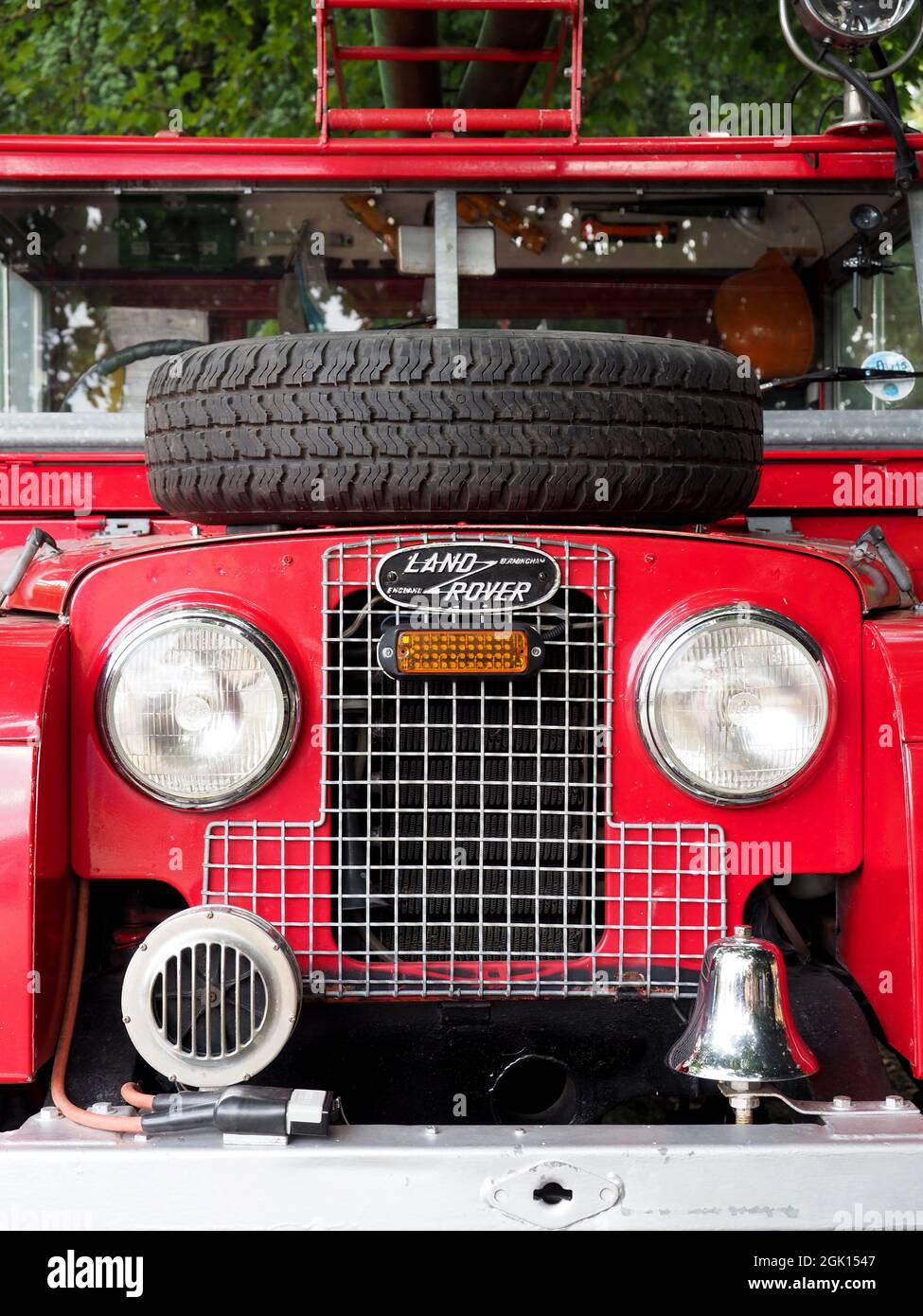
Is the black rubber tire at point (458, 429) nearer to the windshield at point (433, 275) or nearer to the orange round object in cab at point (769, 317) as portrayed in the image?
the windshield at point (433, 275)

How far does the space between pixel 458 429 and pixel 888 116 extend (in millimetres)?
1545

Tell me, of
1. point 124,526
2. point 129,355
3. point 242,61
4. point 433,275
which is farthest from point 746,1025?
point 242,61

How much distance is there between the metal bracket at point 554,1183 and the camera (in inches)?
66.5

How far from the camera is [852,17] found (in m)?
2.99

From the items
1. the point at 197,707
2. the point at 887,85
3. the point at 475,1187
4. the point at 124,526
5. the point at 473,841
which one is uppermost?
the point at 887,85

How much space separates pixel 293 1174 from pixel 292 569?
34.9 inches

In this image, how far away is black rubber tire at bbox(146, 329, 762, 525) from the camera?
7.07ft

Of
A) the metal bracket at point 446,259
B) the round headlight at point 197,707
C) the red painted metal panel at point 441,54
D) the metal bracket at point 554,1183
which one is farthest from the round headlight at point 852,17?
the metal bracket at point 554,1183

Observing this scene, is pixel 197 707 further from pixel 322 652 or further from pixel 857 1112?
pixel 857 1112

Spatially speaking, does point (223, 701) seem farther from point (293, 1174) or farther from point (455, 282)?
point (455, 282)

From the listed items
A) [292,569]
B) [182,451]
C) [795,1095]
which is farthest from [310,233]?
[795,1095]

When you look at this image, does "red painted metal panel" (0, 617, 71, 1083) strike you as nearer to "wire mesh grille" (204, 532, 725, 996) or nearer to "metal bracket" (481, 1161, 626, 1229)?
"wire mesh grille" (204, 532, 725, 996)

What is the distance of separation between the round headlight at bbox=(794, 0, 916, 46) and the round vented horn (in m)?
2.28

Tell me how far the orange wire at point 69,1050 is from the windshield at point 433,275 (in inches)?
65.0
